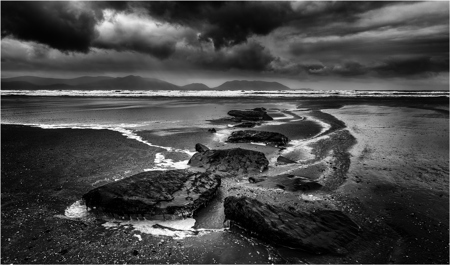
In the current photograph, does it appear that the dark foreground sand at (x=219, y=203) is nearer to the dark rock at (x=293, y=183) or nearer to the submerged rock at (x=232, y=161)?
the dark rock at (x=293, y=183)

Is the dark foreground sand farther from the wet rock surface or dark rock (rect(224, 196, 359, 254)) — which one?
the wet rock surface

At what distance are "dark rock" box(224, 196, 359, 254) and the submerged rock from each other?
2405 mm

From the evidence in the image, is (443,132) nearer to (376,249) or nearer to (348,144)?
(348,144)

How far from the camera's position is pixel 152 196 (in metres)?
4.79

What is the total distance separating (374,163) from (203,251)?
6.37 metres

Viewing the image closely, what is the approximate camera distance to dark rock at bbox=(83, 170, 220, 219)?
4.58 metres

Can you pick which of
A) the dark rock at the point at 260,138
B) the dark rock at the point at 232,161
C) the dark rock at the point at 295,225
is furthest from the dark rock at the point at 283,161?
Answer: the dark rock at the point at 295,225

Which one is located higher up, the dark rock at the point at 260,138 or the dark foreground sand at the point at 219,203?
the dark rock at the point at 260,138

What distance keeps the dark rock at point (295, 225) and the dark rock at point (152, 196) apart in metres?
0.81

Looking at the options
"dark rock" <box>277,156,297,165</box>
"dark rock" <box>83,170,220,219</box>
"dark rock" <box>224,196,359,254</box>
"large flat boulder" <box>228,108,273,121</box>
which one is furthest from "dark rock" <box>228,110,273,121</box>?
"dark rock" <box>224,196,359,254</box>

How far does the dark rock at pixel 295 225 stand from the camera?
376 centimetres

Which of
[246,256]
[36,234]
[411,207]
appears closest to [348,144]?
[411,207]

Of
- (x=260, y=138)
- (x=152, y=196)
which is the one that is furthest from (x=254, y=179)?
(x=260, y=138)

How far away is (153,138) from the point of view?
37.7 feet
